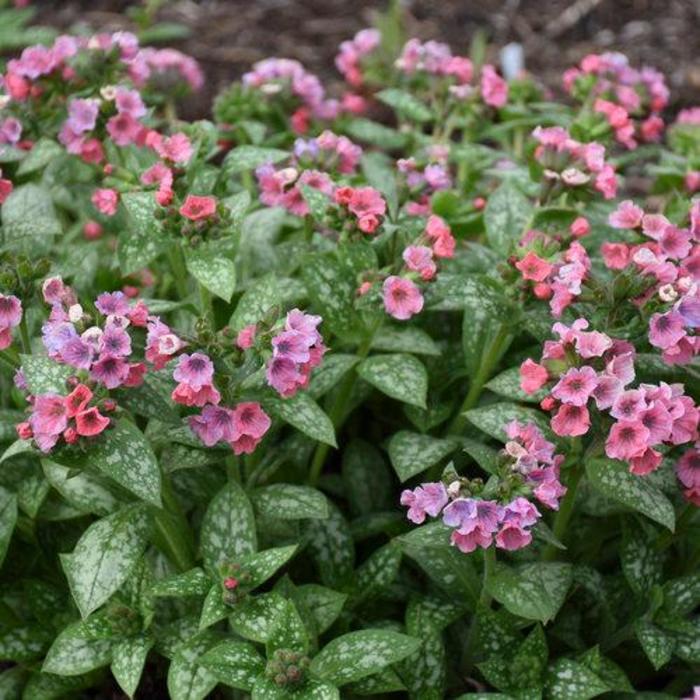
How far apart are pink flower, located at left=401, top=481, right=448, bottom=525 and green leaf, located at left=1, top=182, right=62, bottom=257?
4.05 feet

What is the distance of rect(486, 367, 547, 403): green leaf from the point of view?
8.81 ft

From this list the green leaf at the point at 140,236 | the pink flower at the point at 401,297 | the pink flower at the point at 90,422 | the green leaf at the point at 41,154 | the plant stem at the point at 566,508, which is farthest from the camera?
the green leaf at the point at 41,154

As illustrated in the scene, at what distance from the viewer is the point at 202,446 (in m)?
2.58

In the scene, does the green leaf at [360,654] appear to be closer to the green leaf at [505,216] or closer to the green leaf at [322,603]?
the green leaf at [322,603]

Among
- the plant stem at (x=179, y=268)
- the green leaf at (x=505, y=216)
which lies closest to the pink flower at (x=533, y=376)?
the green leaf at (x=505, y=216)

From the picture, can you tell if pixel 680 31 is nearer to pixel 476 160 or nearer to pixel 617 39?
pixel 617 39

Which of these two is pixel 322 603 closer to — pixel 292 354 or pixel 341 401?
pixel 341 401

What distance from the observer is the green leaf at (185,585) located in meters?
2.50

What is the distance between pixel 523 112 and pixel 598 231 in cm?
72

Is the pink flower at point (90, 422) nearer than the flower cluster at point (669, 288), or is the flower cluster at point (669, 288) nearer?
the pink flower at point (90, 422)

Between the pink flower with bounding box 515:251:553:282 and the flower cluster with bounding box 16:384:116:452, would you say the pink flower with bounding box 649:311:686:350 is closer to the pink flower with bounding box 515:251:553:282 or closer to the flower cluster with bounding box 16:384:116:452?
the pink flower with bounding box 515:251:553:282

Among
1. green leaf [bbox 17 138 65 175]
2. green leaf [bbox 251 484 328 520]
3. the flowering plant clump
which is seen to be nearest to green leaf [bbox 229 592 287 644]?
the flowering plant clump

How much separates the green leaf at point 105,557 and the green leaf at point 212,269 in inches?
21.5

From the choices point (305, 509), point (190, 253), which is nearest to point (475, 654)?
point (305, 509)
